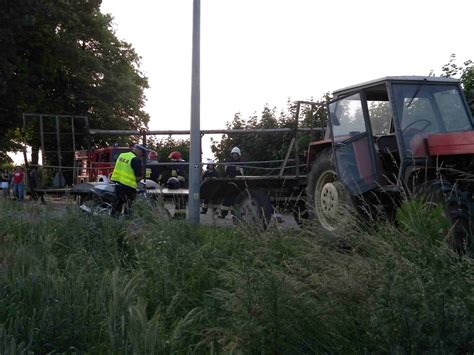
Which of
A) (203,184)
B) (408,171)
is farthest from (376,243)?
(203,184)

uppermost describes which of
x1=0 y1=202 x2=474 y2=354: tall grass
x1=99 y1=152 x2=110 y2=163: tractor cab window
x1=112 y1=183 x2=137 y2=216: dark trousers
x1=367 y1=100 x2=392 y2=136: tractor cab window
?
x1=367 y1=100 x2=392 y2=136: tractor cab window

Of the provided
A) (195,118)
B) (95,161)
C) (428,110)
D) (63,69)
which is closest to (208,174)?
(195,118)

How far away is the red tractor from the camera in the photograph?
7.42m

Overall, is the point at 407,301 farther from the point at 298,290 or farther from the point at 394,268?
the point at 298,290

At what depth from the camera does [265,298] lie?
414cm

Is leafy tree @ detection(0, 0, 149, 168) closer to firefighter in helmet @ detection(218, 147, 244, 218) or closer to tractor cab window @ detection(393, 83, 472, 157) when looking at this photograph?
firefighter in helmet @ detection(218, 147, 244, 218)

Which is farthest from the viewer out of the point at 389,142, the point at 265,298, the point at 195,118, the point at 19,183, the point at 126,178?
the point at 19,183

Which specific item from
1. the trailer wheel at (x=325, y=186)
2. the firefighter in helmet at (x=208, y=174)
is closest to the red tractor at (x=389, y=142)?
the trailer wheel at (x=325, y=186)

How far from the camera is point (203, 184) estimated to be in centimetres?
1148

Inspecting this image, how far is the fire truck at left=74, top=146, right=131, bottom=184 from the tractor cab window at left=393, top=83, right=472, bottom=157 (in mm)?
13627

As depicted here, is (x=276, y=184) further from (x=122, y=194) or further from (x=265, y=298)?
(x=265, y=298)

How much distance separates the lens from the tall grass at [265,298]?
3.68m

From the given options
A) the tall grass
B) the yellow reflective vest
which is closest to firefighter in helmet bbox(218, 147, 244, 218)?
the yellow reflective vest

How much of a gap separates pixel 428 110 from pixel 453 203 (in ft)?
7.60
